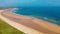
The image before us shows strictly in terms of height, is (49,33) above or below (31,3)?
below

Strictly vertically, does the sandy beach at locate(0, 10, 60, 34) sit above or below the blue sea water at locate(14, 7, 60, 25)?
below

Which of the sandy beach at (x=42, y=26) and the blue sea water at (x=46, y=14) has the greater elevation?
the blue sea water at (x=46, y=14)

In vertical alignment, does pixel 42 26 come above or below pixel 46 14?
below

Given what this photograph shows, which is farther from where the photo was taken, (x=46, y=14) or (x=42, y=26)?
(x=46, y=14)

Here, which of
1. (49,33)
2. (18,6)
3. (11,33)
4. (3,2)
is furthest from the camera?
(18,6)

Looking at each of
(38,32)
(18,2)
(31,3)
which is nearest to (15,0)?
(18,2)

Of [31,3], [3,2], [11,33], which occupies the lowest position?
[11,33]

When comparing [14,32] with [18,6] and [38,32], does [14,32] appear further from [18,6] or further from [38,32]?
[18,6]

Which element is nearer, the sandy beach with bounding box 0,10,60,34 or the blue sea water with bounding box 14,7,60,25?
the sandy beach with bounding box 0,10,60,34

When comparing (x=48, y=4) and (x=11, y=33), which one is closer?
(x=11, y=33)

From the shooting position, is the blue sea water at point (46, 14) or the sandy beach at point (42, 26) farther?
the blue sea water at point (46, 14)

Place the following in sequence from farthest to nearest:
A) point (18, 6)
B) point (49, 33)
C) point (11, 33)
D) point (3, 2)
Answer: point (18, 6) < point (3, 2) < point (49, 33) < point (11, 33)
